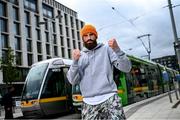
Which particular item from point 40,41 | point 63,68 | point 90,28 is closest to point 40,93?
point 63,68

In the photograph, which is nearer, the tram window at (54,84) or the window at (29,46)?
the tram window at (54,84)

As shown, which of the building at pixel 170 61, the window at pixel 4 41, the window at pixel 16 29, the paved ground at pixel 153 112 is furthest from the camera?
the window at pixel 16 29

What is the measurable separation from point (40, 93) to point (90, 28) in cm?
1311

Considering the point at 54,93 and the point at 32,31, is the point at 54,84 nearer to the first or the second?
the point at 54,93

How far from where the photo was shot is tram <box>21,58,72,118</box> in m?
16.4

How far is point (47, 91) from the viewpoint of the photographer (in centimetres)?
1648

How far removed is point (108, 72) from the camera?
3.39 meters

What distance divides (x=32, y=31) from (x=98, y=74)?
187 ft

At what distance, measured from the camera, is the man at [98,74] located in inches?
129

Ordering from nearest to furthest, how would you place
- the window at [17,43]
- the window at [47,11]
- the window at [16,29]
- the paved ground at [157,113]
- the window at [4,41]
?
the paved ground at [157,113], the window at [4,41], the window at [17,43], the window at [16,29], the window at [47,11]

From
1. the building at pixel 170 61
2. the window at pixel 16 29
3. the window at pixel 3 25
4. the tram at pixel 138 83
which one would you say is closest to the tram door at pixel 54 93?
the tram at pixel 138 83

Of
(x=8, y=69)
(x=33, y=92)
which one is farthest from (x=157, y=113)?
(x=8, y=69)

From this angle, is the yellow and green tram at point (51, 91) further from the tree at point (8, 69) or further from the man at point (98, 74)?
the tree at point (8, 69)

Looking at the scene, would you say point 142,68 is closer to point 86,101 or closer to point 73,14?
point 86,101
